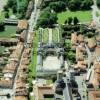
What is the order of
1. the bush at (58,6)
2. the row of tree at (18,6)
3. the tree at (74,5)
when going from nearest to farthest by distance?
the row of tree at (18,6) → the bush at (58,6) → the tree at (74,5)

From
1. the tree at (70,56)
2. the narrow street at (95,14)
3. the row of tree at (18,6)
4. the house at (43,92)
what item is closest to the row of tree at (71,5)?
the narrow street at (95,14)

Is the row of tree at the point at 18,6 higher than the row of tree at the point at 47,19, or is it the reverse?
the row of tree at the point at 18,6

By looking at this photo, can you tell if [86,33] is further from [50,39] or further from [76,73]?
[76,73]

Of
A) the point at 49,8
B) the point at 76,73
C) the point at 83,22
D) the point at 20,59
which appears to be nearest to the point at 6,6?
the point at 49,8

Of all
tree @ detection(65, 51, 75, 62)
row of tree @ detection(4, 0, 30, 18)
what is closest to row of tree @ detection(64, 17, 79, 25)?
row of tree @ detection(4, 0, 30, 18)

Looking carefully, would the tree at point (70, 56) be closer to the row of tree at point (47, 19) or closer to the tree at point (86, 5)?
the row of tree at point (47, 19)

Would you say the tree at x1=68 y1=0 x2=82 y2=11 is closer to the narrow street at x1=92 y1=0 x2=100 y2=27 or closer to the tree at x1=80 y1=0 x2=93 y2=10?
the tree at x1=80 y1=0 x2=93 y2=10
